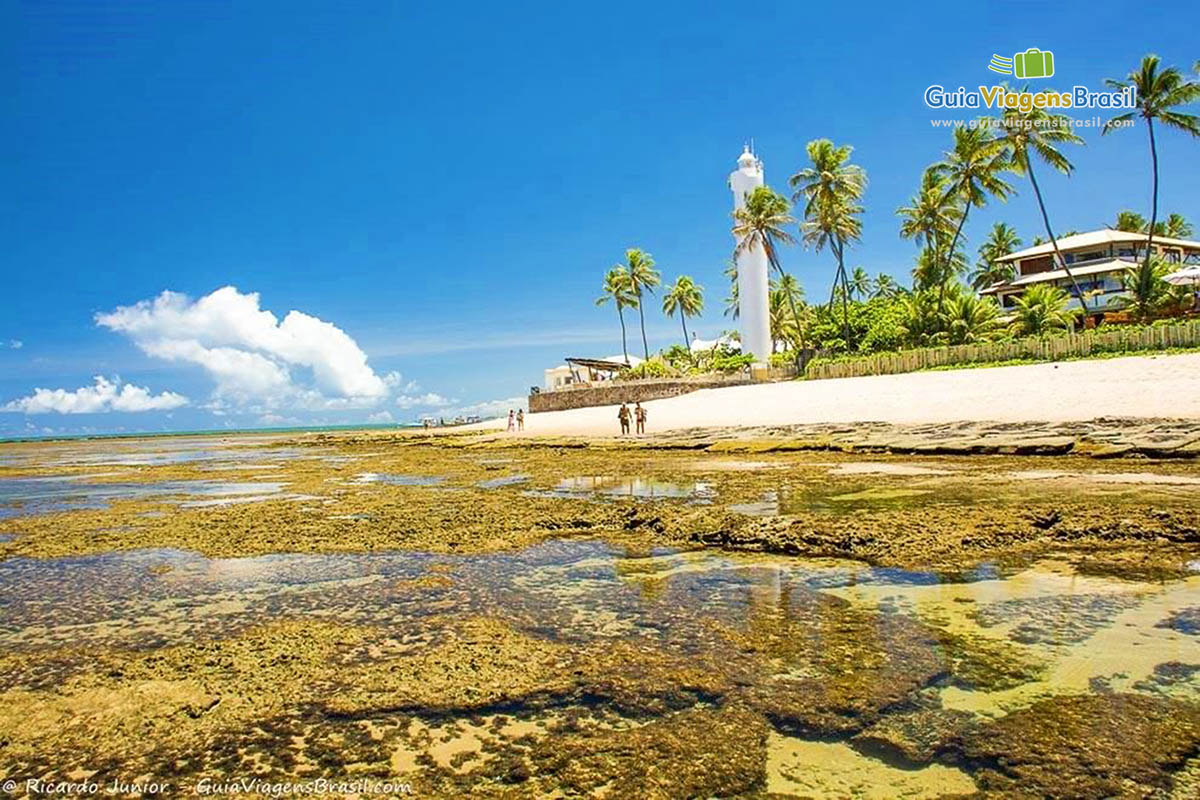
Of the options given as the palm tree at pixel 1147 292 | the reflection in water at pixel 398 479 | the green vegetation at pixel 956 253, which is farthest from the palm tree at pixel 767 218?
the reflection in water at pixel 398 479

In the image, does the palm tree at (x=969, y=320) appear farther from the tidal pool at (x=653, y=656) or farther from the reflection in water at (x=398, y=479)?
the tidal pool at (x=653, y=656)

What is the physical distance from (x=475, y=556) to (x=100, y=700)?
4.04 meters

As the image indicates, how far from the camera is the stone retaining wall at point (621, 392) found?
45.1m

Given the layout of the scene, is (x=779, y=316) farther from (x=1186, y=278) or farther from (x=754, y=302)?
(x=1186, y=278)

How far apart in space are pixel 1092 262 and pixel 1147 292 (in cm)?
1637

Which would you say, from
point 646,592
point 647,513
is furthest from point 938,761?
point 647,513

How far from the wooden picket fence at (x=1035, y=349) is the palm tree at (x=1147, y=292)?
6.15 meters

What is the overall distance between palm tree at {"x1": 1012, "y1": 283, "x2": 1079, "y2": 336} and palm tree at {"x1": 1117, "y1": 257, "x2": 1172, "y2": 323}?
3021 mm

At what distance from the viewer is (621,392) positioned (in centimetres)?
4797

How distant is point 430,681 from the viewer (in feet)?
13.5

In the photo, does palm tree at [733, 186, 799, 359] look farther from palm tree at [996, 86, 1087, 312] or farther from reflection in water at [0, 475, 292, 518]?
reflection in water at [0, 475, 292, 518]

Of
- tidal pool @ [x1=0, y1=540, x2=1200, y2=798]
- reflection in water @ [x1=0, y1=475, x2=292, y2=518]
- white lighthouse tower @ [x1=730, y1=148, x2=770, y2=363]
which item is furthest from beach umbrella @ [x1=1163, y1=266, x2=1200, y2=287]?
reflection in water @ [x1=0, y1=475, x2=292, y2=518]

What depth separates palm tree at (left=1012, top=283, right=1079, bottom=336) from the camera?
36250 mm

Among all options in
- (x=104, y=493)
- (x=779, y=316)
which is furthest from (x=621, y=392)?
(x=104, y=493)
